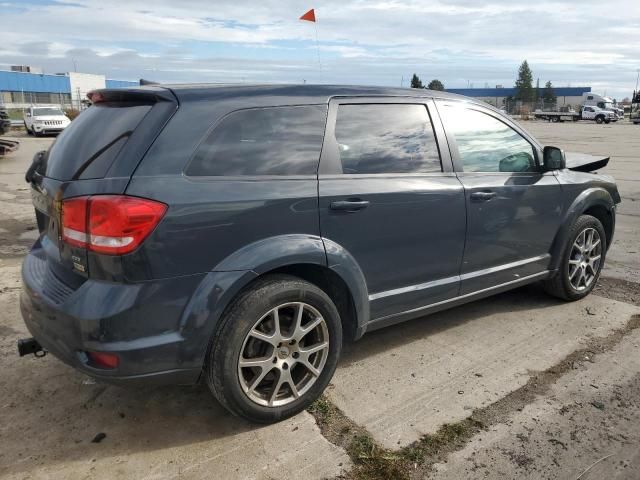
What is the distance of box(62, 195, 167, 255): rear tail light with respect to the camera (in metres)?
2.43

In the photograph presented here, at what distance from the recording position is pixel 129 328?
247cm

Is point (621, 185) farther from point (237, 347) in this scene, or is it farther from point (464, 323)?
point (237, 347)

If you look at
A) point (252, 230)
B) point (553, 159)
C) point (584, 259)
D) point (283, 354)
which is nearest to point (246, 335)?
point (283, 354)

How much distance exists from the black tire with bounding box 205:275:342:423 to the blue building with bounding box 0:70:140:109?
173 ft

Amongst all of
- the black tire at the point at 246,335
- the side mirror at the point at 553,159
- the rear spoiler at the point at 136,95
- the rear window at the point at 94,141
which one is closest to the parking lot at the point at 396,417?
the black tire at the point at 246,335

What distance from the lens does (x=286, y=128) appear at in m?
3.00

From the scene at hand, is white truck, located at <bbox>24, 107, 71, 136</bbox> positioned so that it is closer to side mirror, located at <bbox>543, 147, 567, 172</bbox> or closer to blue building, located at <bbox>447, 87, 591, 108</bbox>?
side mirror, located at <bbox>543, 147, 567, 172</bbox>

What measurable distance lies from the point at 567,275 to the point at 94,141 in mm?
3782

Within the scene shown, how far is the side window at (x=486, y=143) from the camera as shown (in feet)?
12.5

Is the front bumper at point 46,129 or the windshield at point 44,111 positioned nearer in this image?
the front bumper at point 46,129

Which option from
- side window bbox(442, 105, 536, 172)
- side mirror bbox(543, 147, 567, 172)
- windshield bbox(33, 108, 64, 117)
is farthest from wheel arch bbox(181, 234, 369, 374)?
windshield bbox(33, 108, 64, 117)

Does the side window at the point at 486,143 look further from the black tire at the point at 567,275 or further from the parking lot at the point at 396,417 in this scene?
the parking lot at the point at 396,417

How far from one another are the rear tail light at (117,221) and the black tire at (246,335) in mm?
585

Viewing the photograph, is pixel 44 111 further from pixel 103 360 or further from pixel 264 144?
pixel 103 360
